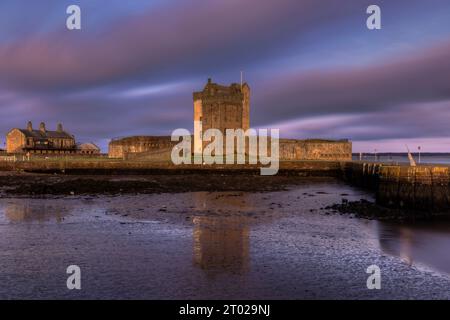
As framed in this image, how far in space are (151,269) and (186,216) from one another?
24.5 feet

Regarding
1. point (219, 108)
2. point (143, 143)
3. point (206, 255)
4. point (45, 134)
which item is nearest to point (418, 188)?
point (206, 255)

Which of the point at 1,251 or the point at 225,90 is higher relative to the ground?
the point at 225,90

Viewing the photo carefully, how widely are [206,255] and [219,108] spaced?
50783 mm

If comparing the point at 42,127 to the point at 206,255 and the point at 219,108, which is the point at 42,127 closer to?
the point at 219,108

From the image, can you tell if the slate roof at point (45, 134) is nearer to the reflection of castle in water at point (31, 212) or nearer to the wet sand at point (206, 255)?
the reflection of castle in water at point (31, 212)

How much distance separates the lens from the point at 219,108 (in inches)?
2349

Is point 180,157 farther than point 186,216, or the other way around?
point 180,157

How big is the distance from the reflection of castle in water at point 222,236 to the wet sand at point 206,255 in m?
0.03

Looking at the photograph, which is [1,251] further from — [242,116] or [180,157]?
[242,116]

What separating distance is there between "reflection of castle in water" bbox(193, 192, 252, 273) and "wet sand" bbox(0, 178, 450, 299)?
0.03m

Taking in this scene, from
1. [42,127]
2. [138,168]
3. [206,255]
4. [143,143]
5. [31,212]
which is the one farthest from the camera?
→ [42,127]
